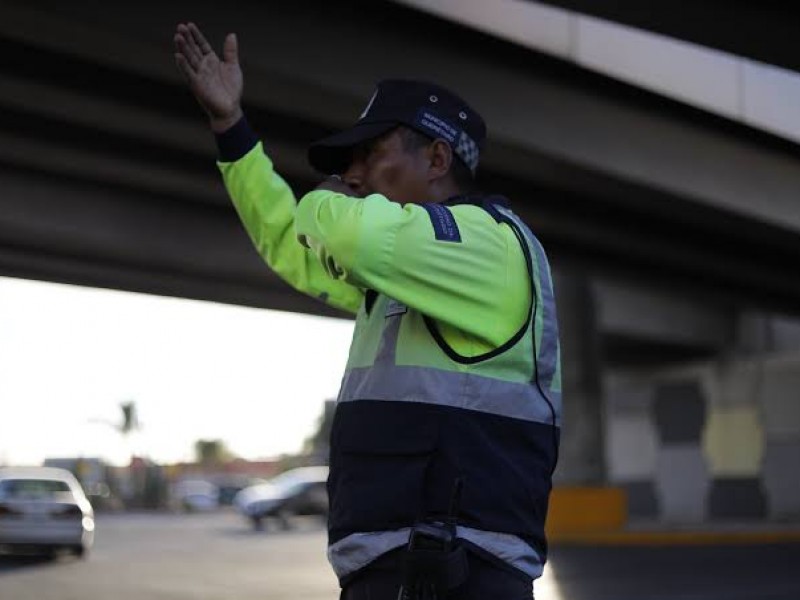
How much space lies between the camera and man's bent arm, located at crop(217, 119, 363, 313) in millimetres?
2516

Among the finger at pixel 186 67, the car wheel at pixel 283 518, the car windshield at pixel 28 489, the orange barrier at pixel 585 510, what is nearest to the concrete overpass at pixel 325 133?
the orange barrier at pixel 585 510

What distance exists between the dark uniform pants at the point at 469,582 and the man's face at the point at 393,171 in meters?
0.69

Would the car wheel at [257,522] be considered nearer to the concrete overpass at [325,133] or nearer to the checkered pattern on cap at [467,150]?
the concrete overpass at [325,133]

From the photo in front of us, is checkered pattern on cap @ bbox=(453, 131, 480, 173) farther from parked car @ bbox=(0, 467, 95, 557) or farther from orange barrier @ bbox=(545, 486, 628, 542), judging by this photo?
orange barrier @ bbox=(545, 486, 628, 542)

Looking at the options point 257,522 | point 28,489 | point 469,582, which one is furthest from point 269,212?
point 257,522

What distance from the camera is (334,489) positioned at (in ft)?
7.15

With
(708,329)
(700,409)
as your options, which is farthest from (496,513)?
(700,409)

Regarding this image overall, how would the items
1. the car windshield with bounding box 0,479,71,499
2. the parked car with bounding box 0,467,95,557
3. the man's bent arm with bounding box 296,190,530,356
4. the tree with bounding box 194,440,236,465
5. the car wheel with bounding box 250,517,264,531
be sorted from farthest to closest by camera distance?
the tree with bounding box 194,440,236,465 < the car wheel with bounding box 250,517,264,531 < the car windshield with bounding box 0,479,71,499 < the parked car with bounding box 0,467,95,557 < the man's bent arm with bounding box 296,190,530,356

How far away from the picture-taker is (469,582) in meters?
2.06

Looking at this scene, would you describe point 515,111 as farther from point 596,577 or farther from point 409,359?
point 409,359

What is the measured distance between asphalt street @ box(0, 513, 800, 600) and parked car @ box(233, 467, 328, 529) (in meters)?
8.48

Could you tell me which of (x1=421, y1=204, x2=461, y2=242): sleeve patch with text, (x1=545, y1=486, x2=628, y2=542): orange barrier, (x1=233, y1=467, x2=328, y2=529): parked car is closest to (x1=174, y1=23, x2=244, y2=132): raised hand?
(x1=421, y1=204, x2=461, y2=242): sleeve patch with text

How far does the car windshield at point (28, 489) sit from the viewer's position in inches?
690

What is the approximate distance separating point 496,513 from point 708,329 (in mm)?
30369
